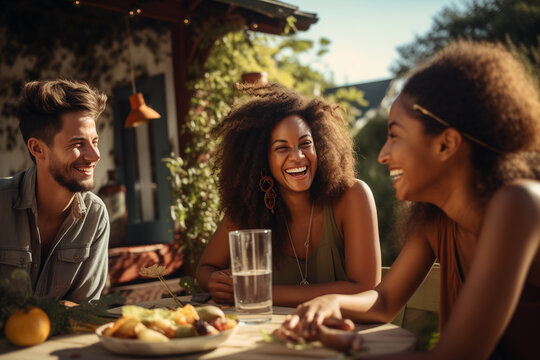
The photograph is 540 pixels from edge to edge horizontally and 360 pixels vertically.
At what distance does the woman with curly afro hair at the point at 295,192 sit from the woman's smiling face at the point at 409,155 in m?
0.68

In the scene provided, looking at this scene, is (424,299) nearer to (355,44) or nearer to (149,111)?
(149,111)

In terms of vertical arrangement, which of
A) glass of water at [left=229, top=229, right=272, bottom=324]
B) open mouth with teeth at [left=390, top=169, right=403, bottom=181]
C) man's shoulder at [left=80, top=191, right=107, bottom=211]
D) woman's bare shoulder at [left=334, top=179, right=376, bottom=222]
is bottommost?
glass of water at [left=229, top=229, right=272, bottom=324]

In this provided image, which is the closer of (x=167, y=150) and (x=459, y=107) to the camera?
(x=459, y=107)

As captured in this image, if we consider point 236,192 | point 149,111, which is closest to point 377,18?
point 149,111

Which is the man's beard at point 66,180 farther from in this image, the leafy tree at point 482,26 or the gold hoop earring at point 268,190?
the leafy tree at point 482,26

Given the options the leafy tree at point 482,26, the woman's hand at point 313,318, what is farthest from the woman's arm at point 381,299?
the leafy tree at point 482,26

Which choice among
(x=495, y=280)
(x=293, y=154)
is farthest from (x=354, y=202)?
(x=495, y=280)

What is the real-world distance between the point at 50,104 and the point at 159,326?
1702mm

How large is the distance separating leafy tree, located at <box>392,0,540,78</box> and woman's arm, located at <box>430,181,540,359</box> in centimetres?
1641

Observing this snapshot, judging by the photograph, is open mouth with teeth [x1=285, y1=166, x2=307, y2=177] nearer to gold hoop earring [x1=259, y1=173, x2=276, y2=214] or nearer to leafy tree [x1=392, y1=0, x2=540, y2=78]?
gold hoop earring [x1=259, y1=173, x2=276, y2=214]

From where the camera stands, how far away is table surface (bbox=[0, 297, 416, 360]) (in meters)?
1.35

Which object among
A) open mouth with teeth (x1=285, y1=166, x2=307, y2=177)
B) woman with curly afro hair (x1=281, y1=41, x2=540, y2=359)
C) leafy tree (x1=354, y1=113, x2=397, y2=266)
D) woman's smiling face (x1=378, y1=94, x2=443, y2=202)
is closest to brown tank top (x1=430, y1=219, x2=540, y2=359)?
woman with curly afro hair (x1=281, y1=41, x2=540, y2=359)

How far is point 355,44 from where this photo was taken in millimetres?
37875

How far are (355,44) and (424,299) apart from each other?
1480 inches
